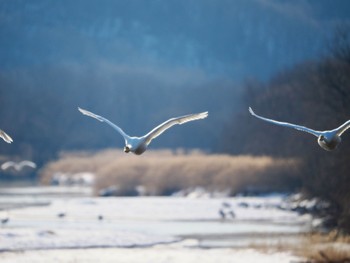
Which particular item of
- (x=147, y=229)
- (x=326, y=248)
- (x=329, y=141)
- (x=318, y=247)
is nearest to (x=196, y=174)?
(x=147, y=229)

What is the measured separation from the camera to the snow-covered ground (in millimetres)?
30484

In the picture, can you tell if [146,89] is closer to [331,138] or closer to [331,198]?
[331,198]

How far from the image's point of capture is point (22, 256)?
29.8 meters

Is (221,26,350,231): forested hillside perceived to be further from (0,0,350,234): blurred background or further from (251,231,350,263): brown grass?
(251,231,350,263): brown grass

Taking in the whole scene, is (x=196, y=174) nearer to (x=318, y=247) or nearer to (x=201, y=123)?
(x=318, y=247)

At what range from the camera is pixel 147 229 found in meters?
38.3

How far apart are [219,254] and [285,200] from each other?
21635 mm

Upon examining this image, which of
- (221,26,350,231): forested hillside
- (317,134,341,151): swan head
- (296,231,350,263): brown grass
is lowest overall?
(296,231,350,263): brown grass

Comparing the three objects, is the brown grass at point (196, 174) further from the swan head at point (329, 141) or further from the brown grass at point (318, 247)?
the swan head at point (329, 141)

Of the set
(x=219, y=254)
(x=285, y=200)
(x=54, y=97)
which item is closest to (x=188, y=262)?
(x=219, y=254)

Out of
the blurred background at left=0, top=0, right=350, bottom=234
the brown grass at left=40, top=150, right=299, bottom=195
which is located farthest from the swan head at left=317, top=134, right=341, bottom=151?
the brown grass at left=40, top=150, right=299, bottom=195

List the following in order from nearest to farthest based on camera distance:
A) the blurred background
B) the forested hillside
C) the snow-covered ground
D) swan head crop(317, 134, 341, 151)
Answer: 1. swan head crop(317, 134, 341, 151)
2. the snow-covered ground
3. the forested hillside
4. the blurred background

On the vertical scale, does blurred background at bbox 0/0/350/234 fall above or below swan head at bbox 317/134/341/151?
above

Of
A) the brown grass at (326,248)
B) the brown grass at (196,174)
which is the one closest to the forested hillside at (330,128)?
the brown grass at (196,174)
